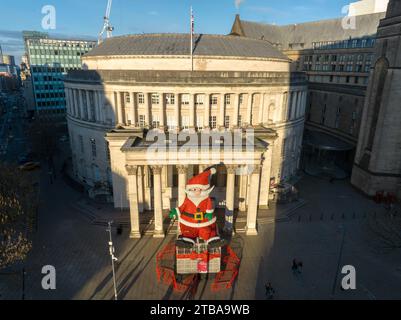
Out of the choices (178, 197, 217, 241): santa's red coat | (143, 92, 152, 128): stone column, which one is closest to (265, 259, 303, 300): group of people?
(178, 197, 217, 241): santa's red coat

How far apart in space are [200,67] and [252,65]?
31.2 feet

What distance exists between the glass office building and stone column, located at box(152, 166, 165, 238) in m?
100

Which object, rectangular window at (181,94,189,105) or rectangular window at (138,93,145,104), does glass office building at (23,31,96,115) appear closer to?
rectangular window at (138,93,145,104)

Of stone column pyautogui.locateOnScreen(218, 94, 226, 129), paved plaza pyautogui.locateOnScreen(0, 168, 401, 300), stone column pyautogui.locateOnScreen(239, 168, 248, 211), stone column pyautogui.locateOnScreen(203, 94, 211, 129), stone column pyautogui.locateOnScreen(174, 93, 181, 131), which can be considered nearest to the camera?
paved plaza pyautogui.locateOnScreen(0, 168, 401, 300)

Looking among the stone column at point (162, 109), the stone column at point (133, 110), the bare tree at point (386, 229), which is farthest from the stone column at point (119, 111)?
the bare tree at point (386, 229)

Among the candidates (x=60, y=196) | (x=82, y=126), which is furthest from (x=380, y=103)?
(x=60, y=196)

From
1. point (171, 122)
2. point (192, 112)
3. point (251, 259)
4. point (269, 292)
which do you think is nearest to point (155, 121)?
point (171, 122)

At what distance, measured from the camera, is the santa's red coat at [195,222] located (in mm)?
27969

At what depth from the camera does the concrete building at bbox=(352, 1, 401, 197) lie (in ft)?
137

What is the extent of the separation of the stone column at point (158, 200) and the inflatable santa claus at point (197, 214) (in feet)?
18.6

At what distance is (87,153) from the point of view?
4825cm

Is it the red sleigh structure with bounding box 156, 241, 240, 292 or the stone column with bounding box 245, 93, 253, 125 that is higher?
the stone column with bounding box 245, 93, 253, 125

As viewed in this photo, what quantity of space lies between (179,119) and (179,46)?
14.1m
